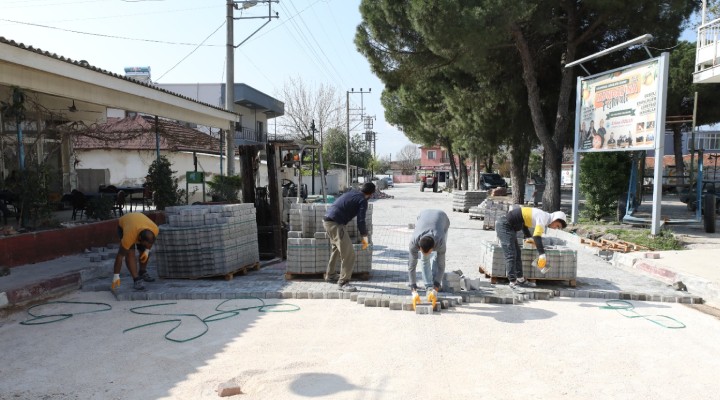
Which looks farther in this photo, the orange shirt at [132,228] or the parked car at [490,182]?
the parked car at [490,182]

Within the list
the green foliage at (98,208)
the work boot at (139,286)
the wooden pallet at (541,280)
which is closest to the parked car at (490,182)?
the wooden pallet at (541,280)

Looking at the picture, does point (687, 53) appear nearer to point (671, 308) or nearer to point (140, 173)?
point (671, 308)

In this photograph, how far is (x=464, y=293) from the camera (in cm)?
701

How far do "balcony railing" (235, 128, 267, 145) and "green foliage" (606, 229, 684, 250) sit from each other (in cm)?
2408

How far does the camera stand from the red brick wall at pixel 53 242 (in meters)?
7.99

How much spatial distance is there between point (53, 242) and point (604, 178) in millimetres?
14155

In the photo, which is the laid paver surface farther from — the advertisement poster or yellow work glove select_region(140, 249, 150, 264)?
the advertisement poster

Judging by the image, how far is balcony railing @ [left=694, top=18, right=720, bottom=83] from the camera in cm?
1261

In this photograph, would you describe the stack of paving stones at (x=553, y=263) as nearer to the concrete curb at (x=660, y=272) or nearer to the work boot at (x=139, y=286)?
the concrete curb at (x=660, y=272)

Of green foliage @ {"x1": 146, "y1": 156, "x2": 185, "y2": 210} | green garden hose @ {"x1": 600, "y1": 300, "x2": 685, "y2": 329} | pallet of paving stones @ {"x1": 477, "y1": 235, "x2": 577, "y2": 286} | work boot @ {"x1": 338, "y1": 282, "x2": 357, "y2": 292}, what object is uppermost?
green foliage @ {"x1": 146, "y1": 156, "x2": 185, "y2": 210}

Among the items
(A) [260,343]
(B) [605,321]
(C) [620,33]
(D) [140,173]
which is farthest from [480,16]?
(D) [140,173]

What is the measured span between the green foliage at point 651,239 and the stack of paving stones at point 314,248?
683 centimetres

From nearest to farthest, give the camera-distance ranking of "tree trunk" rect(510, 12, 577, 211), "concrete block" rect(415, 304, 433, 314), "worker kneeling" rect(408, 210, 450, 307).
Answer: "concrete block" rect(415, 304, 433, 314)
"worker kneeling" rect(408, 210, 450, 307)
"tree trunk" rect(510, 12, 577, 211)

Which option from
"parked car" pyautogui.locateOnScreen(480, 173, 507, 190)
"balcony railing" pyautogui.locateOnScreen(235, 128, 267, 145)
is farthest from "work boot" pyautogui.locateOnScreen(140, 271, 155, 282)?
"parked car" pyautogui.locateOnScreen(480, 173, 507, 190)
